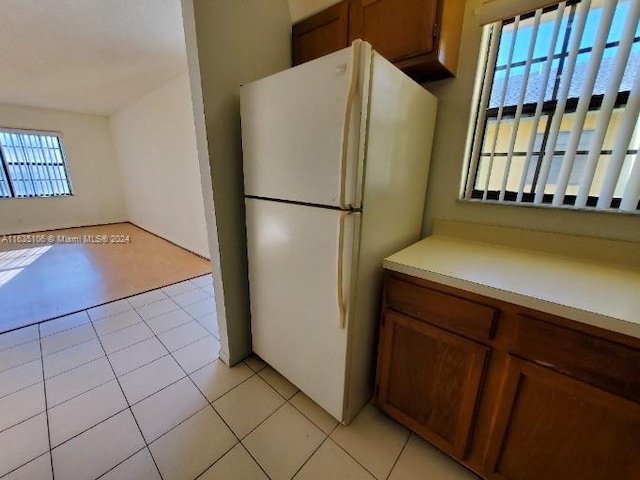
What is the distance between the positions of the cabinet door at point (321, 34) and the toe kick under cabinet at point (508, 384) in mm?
1408

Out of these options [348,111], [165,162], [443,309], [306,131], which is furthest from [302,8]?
[165,162]

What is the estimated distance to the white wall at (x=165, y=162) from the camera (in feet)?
11.8

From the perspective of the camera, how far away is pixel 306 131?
3.84 ft

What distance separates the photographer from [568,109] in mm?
1243

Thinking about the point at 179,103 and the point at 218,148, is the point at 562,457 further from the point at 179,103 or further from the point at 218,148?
the point at 179,103

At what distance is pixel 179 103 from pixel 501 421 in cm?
445

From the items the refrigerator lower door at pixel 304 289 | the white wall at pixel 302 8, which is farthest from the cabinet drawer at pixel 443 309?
the white wall at pixel 302 8

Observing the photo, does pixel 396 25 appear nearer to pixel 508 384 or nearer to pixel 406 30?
pixel 406 30

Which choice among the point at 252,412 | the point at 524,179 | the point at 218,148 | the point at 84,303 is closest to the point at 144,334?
the point at 84,303

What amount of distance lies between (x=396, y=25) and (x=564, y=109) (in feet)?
2.94

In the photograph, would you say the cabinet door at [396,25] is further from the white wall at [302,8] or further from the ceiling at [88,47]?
the ceiling at [88,47]

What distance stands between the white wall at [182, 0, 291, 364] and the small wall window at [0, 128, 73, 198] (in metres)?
6.42

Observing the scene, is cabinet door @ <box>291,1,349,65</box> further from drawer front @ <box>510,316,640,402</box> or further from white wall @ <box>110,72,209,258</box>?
white wall @ <box>110,72,209,258</box>

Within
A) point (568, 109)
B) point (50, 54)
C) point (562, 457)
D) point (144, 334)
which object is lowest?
point (144, 334)
